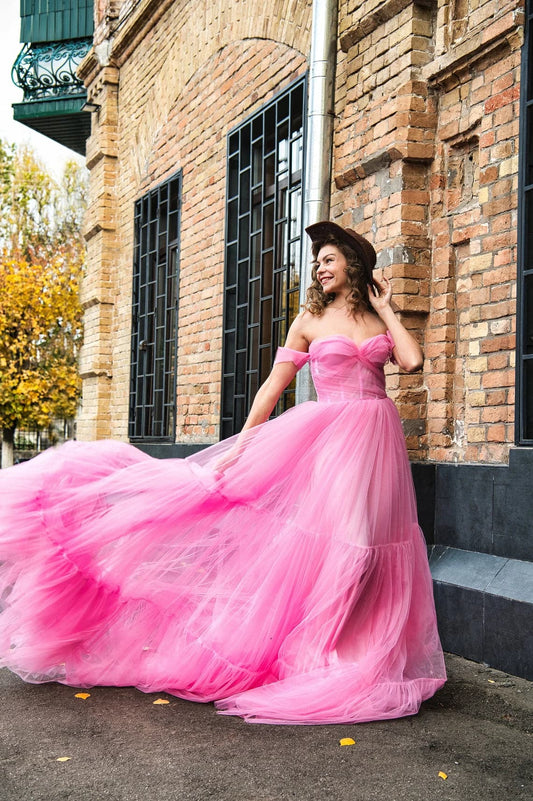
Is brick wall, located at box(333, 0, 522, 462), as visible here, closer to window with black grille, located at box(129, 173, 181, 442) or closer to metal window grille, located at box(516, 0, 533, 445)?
metal window grille, located at box(516, 0, 533, 445)

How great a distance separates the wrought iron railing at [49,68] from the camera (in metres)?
16.9

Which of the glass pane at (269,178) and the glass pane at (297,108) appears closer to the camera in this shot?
the glass pane at (297,108)

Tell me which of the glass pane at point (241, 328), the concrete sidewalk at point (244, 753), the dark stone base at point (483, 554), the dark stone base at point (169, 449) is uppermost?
the glass pane at point (241, 328)

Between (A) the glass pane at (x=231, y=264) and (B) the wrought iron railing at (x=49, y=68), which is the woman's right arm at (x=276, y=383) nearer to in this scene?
(A) the glass pane at (x=231, y=264)

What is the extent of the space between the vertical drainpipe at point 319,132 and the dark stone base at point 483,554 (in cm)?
145

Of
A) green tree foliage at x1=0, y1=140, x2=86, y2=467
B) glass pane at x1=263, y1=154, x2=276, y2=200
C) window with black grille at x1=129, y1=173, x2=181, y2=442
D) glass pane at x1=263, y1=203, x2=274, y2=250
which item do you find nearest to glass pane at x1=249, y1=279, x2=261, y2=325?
glass pane at x1=263, y1=203, x2=274, y2=250

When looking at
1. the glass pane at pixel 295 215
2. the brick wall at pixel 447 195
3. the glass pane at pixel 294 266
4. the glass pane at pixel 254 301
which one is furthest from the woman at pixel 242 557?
the glass pane at pixel 254 301

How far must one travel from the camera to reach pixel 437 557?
5043mm

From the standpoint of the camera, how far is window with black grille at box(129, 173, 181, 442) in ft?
31.9

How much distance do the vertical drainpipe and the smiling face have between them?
5.96 feet

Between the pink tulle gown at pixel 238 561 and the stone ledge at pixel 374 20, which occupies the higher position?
the stone ledge at pixel 374 20

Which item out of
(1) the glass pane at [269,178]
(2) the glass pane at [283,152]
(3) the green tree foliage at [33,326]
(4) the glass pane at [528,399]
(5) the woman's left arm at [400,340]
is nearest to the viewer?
(5) the woman's left arm at [400,340]

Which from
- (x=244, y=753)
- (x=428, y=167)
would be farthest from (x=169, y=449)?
(x=244, y=753)

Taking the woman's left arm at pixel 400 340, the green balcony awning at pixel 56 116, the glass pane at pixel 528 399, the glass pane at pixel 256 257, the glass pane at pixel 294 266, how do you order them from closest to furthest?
the woman's left arm at pixel 400 340, the glass pane at pixel 528 399, the glass pane at pixel 294 266, the glass pane at pixel 256 257, the green balcony awning at pixel 56 116
